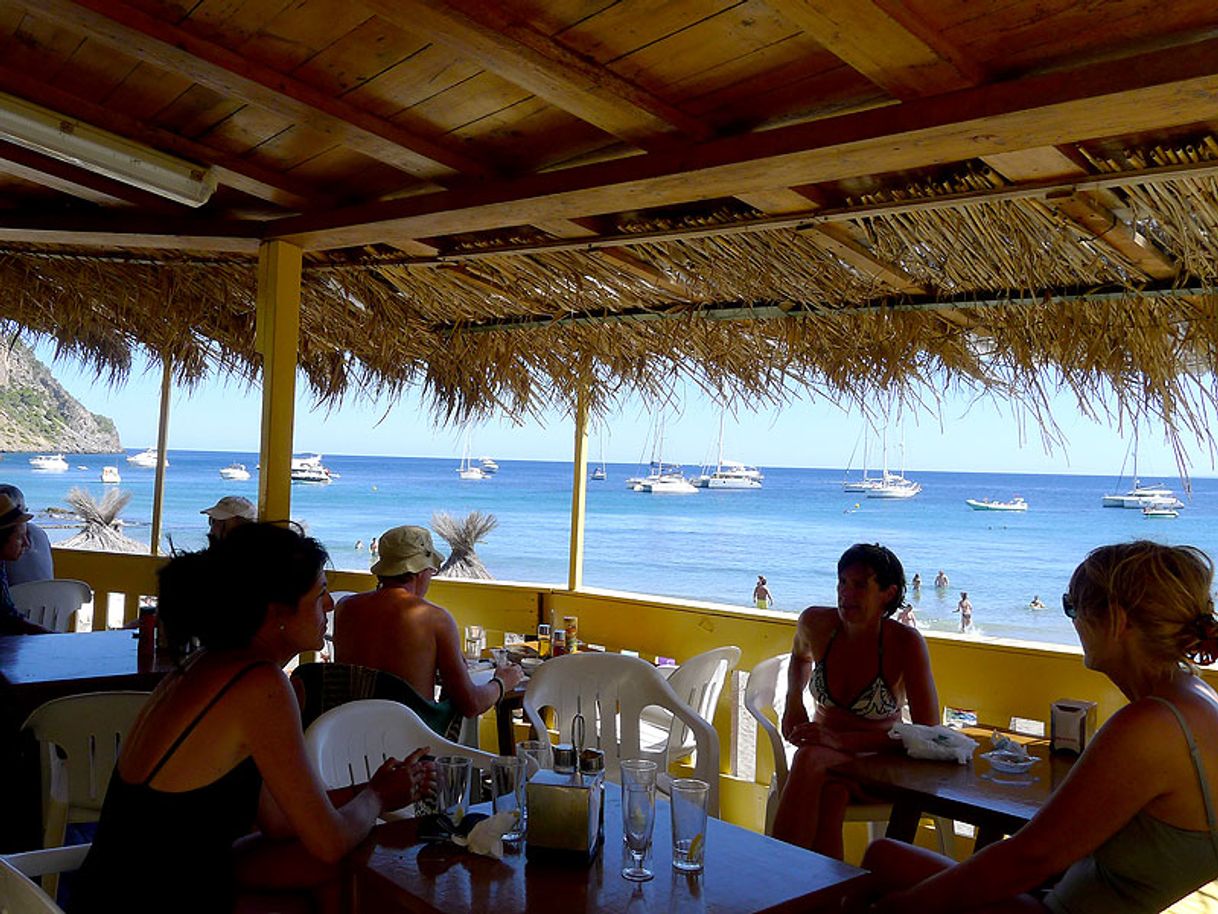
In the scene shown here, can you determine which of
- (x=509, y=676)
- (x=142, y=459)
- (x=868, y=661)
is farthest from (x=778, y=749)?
(x=142, y=459)

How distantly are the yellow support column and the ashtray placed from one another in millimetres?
2574

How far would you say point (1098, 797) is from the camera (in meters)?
1.83

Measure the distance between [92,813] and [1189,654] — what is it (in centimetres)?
272

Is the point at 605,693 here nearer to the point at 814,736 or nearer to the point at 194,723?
the point at 814,736

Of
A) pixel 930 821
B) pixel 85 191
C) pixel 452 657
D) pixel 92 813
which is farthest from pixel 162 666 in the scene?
pixel 930 821

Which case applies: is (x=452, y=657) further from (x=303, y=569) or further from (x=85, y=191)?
(x=85, y=191)

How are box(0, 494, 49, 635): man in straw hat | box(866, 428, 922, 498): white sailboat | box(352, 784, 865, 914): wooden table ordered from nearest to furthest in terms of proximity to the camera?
box(352, 784, 865, 914): wooden table < box(0, 494, 49, 635): man in straw hat < box(866, 428, 922, 498): white sailboat

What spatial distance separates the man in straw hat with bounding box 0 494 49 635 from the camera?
4402 mm

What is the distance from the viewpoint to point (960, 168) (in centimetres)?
286

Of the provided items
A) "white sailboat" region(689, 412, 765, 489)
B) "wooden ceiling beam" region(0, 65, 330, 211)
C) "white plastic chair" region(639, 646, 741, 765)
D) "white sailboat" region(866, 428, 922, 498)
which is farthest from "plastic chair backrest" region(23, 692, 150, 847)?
"white sailboat" region(689, 412, 765, 489)

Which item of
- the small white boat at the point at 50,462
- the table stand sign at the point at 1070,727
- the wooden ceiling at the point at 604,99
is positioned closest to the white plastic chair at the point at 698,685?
the table stand sign at the point at 1070,727

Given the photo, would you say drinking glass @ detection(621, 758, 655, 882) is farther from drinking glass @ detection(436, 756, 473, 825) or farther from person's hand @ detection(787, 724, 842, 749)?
person's hand @ detection(787, 724, 842, 749)

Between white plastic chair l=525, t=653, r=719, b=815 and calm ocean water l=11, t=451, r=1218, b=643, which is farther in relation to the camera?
calm ocean water l=11, t=451, r=1218, b=643

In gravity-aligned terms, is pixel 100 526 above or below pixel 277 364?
below
